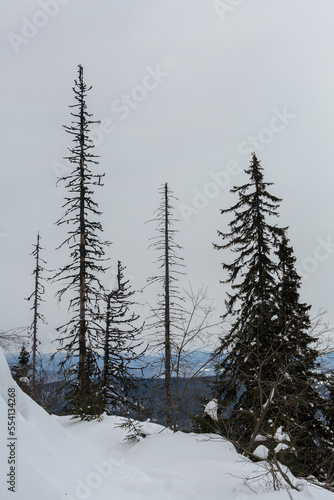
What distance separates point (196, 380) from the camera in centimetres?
1171

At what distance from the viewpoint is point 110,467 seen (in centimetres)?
621

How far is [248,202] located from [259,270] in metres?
2.87

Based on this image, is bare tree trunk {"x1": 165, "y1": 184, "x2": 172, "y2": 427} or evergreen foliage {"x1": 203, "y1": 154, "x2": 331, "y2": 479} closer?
evergreen foliage {"x1": 203, "y1": 154, "x2": 331, "y2": 479}

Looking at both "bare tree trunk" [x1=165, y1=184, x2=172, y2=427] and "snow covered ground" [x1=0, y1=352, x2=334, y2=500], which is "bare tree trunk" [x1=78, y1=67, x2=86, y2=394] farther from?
"snow covered ground" [x1=0, y1=352, x2=334, y2=500]

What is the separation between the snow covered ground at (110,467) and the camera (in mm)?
3559

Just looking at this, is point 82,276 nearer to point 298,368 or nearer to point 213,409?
point 213,409

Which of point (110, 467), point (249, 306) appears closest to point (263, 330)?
point (249, 306)

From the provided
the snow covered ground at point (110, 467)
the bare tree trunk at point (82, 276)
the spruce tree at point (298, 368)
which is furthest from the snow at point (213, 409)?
the bare tree trunk at point (82, 276)

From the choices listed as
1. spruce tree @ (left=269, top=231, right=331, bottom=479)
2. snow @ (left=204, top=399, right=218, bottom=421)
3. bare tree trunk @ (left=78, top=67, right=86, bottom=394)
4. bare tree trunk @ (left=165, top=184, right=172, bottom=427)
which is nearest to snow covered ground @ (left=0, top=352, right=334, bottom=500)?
snow @ (left=204, top=399, right=218, bottom=421)

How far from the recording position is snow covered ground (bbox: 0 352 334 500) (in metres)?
3.56

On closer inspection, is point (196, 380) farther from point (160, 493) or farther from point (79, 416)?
point (160, 493)

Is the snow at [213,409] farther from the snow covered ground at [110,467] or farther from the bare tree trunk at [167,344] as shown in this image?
the bare tree trunk at [167,344]

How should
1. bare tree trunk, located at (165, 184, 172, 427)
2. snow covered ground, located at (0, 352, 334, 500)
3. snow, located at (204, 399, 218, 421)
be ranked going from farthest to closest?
bare tree trunk, located at (165, 184, 172, 427)
snow, located at (204, 399, 218, 421)
snow covered ground, located at (0, 352, 334, 500)

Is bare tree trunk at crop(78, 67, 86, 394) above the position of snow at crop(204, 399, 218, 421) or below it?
above
